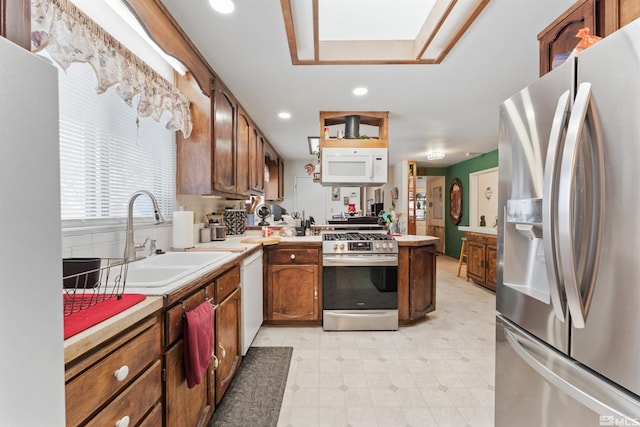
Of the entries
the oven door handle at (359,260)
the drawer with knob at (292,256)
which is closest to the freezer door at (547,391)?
the oven door handle at (359,260)

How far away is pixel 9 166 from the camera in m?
0.42

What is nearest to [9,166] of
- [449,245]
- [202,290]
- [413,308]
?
[202,290]

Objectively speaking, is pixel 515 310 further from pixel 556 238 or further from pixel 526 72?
pixel 526 72

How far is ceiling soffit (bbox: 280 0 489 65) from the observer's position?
5.30 feet

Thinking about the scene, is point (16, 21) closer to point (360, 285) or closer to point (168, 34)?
point (168, 34)

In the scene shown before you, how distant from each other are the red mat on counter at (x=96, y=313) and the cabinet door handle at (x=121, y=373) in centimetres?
16

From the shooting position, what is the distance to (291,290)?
8.98 ft

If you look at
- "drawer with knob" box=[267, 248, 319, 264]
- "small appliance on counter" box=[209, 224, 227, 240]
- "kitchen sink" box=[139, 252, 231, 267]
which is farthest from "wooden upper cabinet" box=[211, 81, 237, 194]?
"drawer with knob" box=[267, 248, 319, 264]

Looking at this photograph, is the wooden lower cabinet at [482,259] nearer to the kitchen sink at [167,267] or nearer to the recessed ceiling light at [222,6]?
the kitchen sink at [167,267]

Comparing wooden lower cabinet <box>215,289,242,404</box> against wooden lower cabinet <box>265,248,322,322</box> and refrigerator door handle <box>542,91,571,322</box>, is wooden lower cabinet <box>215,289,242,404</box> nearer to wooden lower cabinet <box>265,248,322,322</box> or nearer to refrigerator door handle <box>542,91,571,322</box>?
wooden lower cabinet <box>265,248,322,322</box>

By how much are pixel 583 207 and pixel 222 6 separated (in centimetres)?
183

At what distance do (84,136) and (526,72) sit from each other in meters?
3.04

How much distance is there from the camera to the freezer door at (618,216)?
0.65 meters

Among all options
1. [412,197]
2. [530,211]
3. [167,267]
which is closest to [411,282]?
[530,211]
